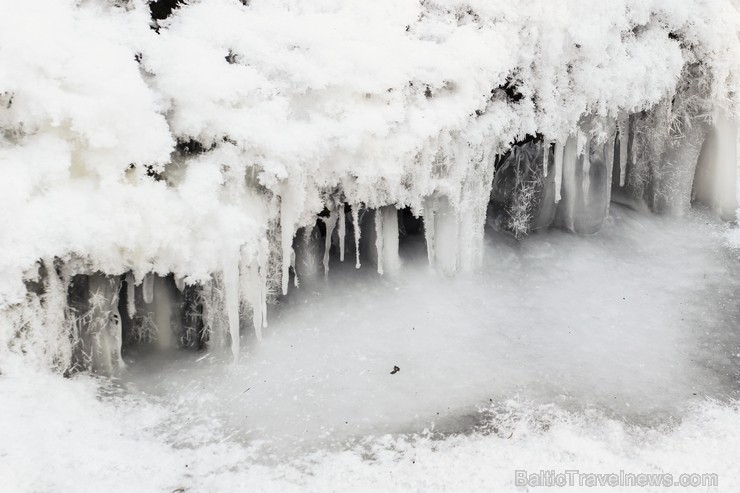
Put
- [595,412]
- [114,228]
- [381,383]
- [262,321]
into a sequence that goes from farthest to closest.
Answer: [262,321]
[381,383]
[595,412]
[114,228]

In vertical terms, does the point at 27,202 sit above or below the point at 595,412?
A: above

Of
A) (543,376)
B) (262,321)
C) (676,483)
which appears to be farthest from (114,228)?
(676,483)

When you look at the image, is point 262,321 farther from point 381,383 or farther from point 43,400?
point 43,400

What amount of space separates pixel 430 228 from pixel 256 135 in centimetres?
205

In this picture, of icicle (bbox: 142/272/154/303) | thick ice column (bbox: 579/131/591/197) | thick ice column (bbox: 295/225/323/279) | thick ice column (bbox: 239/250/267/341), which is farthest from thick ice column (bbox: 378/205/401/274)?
thick ice column (bbox: 579/131/591/197)

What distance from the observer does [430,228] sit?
5.60m

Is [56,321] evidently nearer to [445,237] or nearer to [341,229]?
[341,229]

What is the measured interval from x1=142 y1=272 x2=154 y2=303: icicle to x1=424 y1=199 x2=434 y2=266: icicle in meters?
2.43

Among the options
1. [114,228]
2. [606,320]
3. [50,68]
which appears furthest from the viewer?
[606,320]

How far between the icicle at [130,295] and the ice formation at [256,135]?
18 mm

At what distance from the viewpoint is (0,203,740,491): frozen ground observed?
3602 mm

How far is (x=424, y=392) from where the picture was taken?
4473 mm

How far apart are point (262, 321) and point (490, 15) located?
330cm

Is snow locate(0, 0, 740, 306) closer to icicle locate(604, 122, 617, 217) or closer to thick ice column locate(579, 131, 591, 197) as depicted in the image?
thick ice column locate(579, 131, 591, 197)
